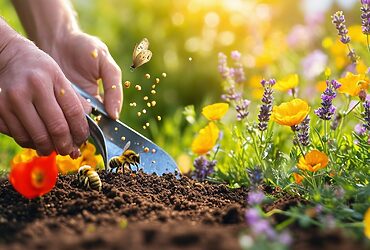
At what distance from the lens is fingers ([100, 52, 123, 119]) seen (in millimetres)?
2588

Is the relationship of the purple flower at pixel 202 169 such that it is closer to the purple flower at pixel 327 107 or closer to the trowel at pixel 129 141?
the trowel at pixel 129 141

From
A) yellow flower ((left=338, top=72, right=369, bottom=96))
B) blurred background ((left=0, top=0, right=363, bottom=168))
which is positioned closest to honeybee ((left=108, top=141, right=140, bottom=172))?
yellow flower ((left=338, top=72, right=369, bottom=96))

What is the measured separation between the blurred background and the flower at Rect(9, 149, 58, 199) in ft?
9.53

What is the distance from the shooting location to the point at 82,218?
1.69 m

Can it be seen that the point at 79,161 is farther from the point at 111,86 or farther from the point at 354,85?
the point at 354,85

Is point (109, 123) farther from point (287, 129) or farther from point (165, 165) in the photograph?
point (287, 129)

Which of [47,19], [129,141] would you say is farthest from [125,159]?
[47,19]

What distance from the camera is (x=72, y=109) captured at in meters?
2.18

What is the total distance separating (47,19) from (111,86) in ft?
1.83

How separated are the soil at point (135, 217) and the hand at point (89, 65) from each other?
40 centimetres

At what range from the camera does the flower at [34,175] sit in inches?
71.5

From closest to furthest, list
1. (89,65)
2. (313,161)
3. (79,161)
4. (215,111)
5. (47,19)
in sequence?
(313,161) → (215,111) → (79,161) → (89,65) → (47,19)

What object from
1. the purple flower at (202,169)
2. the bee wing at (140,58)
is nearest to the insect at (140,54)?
the bee wing at (140,58)

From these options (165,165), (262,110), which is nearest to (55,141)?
(165,165)
